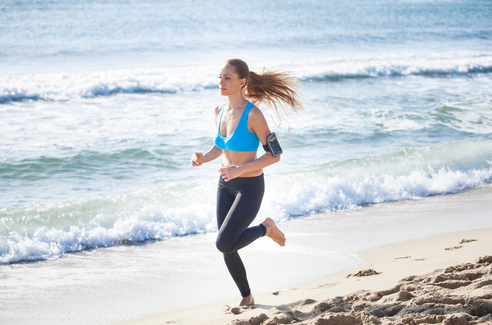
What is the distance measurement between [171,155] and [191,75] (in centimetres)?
856

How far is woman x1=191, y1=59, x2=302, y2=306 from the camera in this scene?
160 inches

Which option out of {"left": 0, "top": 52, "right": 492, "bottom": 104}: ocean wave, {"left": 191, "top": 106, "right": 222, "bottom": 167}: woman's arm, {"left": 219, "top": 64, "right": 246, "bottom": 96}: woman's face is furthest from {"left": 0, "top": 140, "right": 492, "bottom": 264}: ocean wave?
{"left": 0, "top": 52, "right": 492, "bottom": 104}: ocean wave

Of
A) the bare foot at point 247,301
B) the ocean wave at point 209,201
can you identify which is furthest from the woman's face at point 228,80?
the ocean wave at point 209,201

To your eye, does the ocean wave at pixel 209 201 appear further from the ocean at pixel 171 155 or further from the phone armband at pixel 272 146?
the phone armband at pixel 272 146

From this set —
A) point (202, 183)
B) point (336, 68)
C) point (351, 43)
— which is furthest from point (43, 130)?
point (351, 43)

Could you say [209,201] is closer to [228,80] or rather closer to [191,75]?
[228,80]

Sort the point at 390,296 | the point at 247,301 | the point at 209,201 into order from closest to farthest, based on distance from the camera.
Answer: the point at 390,296 < the point at 247,301 < the point at 209,201

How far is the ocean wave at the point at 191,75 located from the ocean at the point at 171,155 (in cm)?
7

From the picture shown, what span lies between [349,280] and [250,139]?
5.35ft

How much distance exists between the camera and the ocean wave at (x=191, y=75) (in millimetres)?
15109

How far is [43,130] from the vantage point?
11.6 meters

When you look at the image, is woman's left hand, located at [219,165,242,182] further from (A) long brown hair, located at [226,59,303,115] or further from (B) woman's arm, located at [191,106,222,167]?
(A) long brown hair, located at [226,59,303,115]

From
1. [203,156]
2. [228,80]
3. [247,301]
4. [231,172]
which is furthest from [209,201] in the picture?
[231,172]

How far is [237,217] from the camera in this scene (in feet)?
13.4
